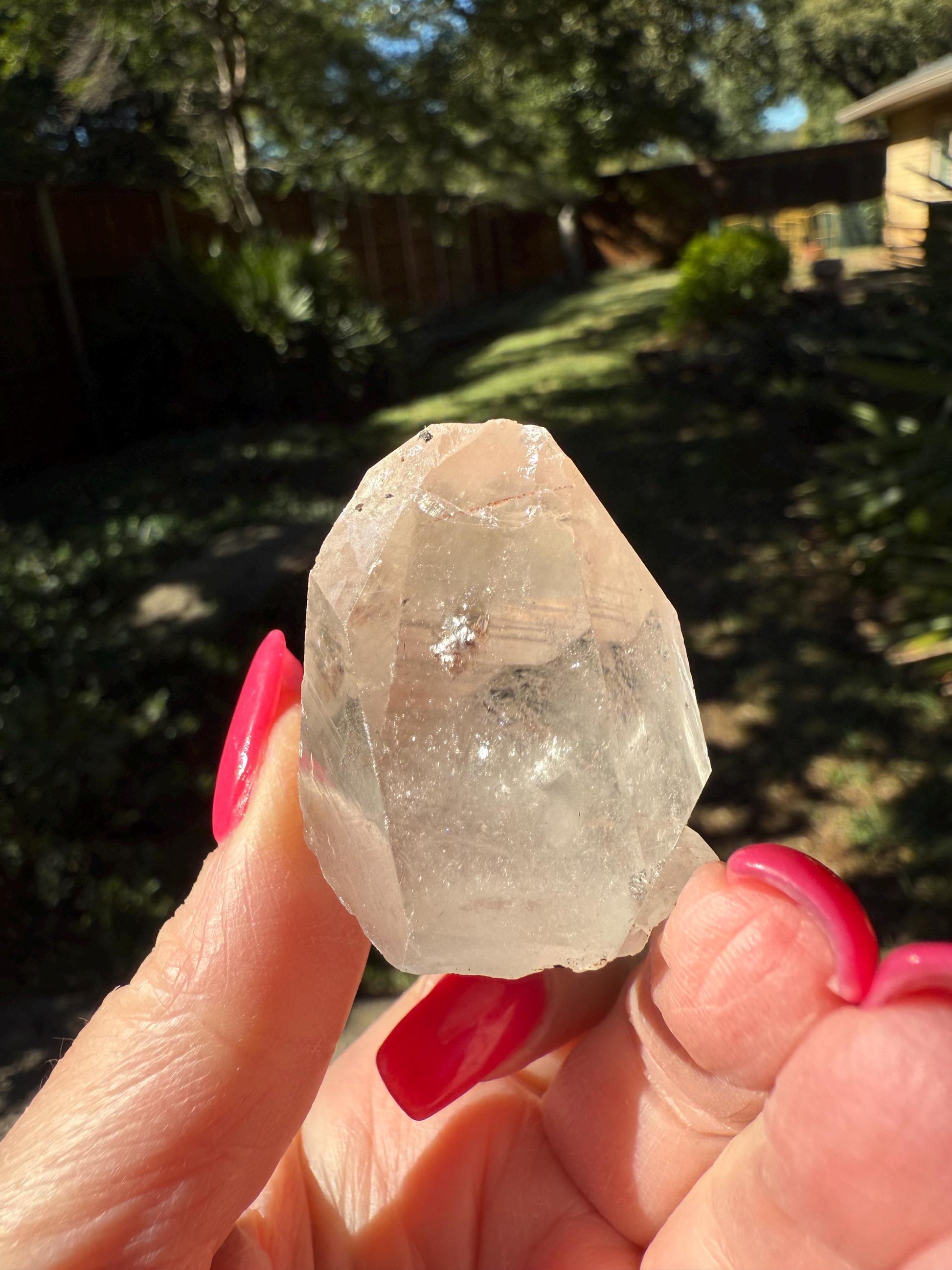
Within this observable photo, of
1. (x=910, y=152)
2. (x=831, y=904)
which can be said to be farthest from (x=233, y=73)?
(x=831, y=904)

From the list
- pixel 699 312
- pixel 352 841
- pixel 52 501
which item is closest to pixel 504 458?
pixel 352 841

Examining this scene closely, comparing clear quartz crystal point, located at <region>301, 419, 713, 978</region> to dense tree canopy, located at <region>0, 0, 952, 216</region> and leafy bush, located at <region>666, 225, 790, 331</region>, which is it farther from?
leafy bush, located at <region>666, 225, 790, 331</region>

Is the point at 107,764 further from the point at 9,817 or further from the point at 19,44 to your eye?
the point at 19,44

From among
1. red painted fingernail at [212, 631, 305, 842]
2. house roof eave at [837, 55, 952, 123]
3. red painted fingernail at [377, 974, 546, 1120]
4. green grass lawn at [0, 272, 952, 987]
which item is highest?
house roof eave at [837, 55, 952, 123]

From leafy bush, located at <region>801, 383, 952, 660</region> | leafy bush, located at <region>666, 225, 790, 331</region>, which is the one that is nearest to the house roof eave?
leafy bush, located at <region>666, 225, 790, 331</region>

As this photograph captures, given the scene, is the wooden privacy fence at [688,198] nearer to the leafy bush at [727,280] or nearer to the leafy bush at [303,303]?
the leafy bush at [727,280]

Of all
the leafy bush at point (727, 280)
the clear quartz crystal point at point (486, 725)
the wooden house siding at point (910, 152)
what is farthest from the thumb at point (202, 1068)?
the leafy bush at point (727, 280)

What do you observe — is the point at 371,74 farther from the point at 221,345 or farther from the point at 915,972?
the point at 915,972

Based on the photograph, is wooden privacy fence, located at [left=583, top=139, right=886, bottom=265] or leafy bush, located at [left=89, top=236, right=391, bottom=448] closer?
leafy bush, located at [left=89, top=236, right=391, bottom=448]
